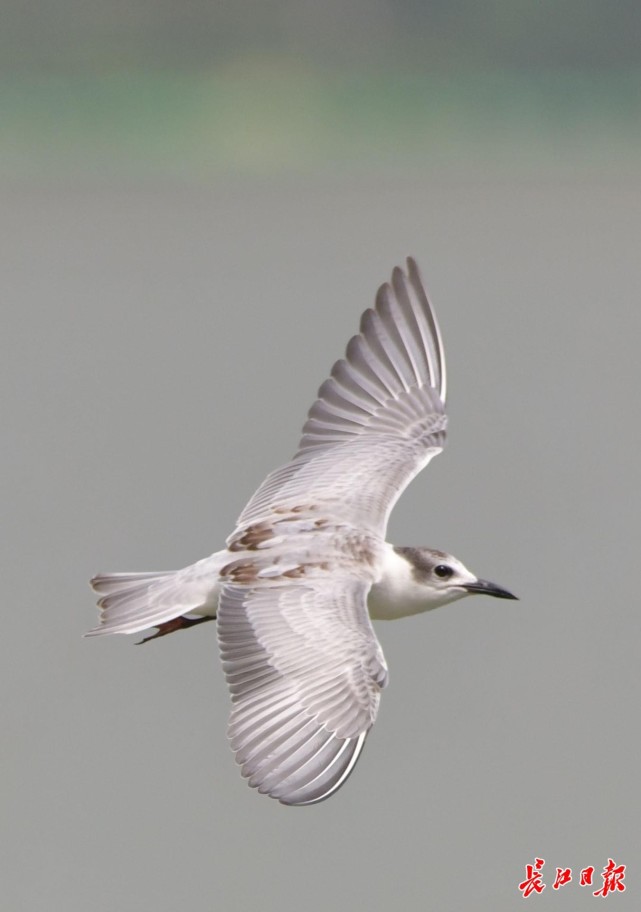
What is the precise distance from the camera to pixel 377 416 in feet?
23.2

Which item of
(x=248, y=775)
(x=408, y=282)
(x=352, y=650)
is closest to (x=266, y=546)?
(x=352, y=650)

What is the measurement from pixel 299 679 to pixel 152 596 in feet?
2.63

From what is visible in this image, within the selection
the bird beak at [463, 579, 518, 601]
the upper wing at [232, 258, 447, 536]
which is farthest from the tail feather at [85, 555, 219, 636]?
the bird beak at [463, 579, 518, 601]

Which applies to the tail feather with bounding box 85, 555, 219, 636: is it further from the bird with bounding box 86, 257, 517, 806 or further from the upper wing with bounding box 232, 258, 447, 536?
the upper wing with bounding box 232, 258, 447, 536

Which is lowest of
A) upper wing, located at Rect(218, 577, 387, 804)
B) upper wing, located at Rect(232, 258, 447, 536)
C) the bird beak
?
upper wing, located at Rect(218, 577, 387, 804)

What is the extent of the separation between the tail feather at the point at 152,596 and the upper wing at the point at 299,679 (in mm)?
154

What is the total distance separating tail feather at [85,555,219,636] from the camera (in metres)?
5.93

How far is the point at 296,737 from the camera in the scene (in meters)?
5.29

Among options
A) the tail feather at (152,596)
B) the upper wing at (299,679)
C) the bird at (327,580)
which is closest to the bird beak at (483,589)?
the bird at (327,580)

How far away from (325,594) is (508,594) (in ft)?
3.05

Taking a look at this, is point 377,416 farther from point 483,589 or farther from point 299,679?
point 299,679

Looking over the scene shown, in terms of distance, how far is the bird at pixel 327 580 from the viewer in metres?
5.31

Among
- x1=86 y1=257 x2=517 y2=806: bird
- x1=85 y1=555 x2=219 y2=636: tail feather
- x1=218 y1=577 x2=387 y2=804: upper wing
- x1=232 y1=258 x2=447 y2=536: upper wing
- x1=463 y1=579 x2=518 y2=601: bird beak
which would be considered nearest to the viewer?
x1=218 y1=577 x2=387 y2=804: upper wing

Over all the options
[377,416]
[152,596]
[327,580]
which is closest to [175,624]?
[152,596]
